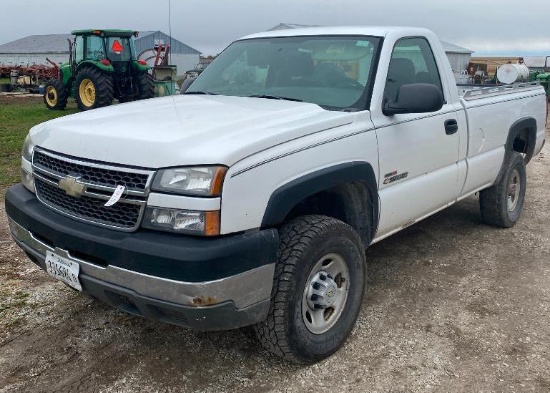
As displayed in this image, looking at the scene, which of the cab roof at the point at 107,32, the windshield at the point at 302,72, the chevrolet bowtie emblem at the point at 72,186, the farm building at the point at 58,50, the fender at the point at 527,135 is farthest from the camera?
the farm building at the point at 58,50

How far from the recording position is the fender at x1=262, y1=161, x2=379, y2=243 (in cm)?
280

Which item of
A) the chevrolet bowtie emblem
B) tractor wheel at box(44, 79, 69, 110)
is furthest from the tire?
tractor wheel at box(44, 79, 69, 110)

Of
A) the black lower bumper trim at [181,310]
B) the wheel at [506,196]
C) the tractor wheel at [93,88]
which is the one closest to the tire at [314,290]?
the black lower bumper trim at [181,310]

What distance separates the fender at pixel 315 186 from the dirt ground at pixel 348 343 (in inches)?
35.4

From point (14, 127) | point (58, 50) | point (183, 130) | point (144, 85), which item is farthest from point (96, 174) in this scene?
point (58, 50)

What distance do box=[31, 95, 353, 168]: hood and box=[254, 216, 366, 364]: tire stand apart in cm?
Result: 54

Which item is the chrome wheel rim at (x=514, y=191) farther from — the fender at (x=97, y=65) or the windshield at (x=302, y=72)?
the fender at (x=97, y=65)

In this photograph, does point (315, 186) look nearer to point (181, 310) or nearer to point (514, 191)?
point (181, 310)

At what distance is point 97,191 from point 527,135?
4.76 meters

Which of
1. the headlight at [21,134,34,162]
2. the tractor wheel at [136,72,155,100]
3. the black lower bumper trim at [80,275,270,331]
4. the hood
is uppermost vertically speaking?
the hood

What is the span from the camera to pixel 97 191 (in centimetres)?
283

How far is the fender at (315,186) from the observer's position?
280 centimetres

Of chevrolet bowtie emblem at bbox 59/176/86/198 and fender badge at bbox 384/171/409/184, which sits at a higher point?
chevrolet bowtie emblem at bbox 59/176/86/198

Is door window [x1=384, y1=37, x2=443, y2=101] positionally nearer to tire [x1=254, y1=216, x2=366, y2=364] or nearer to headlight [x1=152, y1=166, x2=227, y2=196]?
tire [x1=254, y1=216, x2=366, y2=364]
